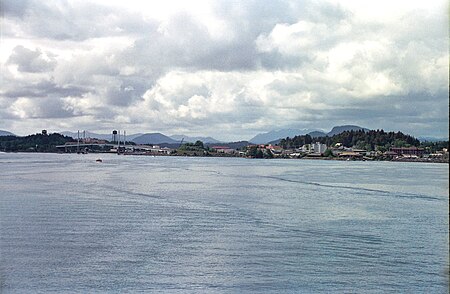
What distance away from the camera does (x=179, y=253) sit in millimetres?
7047

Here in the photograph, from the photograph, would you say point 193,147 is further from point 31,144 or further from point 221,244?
point 221,244

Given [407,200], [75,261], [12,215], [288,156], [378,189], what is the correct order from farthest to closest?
[288,156]
[378,189]
[407,200]
[12,215]
[75,261]

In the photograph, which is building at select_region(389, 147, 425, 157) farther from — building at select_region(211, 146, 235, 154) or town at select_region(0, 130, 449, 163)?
building at select_region(211, 146, 235, 154)

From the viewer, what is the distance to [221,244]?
7.52m

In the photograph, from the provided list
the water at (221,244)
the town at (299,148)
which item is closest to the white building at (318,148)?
the town at (299,148)

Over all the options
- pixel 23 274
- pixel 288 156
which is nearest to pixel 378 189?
pixel 23 274

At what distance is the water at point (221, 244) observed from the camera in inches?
238

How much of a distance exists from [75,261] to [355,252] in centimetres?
323

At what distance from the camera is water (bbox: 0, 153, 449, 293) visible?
238 inches

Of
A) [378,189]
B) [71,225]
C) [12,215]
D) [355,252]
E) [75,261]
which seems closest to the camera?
[75,261]

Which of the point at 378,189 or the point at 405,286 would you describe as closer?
the point at 405,286

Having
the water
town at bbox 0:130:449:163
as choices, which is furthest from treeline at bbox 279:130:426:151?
the water

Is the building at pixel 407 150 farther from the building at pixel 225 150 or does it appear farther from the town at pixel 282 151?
the building at pixel 225 150

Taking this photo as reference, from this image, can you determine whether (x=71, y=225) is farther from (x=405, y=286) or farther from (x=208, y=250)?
(x=405, y=286)
